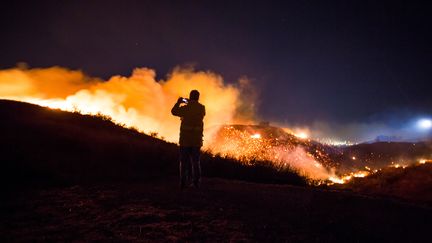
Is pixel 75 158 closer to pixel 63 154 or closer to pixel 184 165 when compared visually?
pixel 63 154

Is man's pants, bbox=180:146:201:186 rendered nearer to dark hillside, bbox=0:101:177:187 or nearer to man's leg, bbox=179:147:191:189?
man's leg, bbox=179:147:191:189

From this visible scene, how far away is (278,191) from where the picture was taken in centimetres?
774

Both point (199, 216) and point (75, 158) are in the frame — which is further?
point (75, 158)

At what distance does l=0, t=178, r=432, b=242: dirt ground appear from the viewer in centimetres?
424

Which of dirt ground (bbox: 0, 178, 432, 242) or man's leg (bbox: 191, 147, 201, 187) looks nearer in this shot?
dirt ground (bbox: 0, 178, 432, 242)

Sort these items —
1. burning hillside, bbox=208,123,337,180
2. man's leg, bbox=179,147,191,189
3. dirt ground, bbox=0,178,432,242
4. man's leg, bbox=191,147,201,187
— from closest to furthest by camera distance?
dirt ground, bbox=0,178,432,242
man's leg, bbox=179,147,191,189
man's leg, bbox=191,147,201,187
burning hillside, bbox=208,123,337,180

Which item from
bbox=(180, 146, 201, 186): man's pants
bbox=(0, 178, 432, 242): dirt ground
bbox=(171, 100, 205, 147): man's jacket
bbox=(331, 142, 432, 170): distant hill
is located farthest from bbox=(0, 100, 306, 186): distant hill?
bbox=(331, 142, 432, 170): distant hill

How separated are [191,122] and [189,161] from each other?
3.06ft

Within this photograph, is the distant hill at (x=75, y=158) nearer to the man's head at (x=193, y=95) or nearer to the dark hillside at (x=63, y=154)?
the dark hillside at (x=63, y=154)

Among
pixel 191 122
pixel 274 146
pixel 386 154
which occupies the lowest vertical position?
pixel 191 122

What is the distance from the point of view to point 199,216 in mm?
5031

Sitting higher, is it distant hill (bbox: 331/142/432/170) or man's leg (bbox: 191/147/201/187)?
distant hill (bbox: 331/142/432/170)

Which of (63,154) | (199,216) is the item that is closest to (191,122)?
(199,216)

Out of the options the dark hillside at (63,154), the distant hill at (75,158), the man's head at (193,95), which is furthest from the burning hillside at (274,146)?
the man's head at (193,95)
